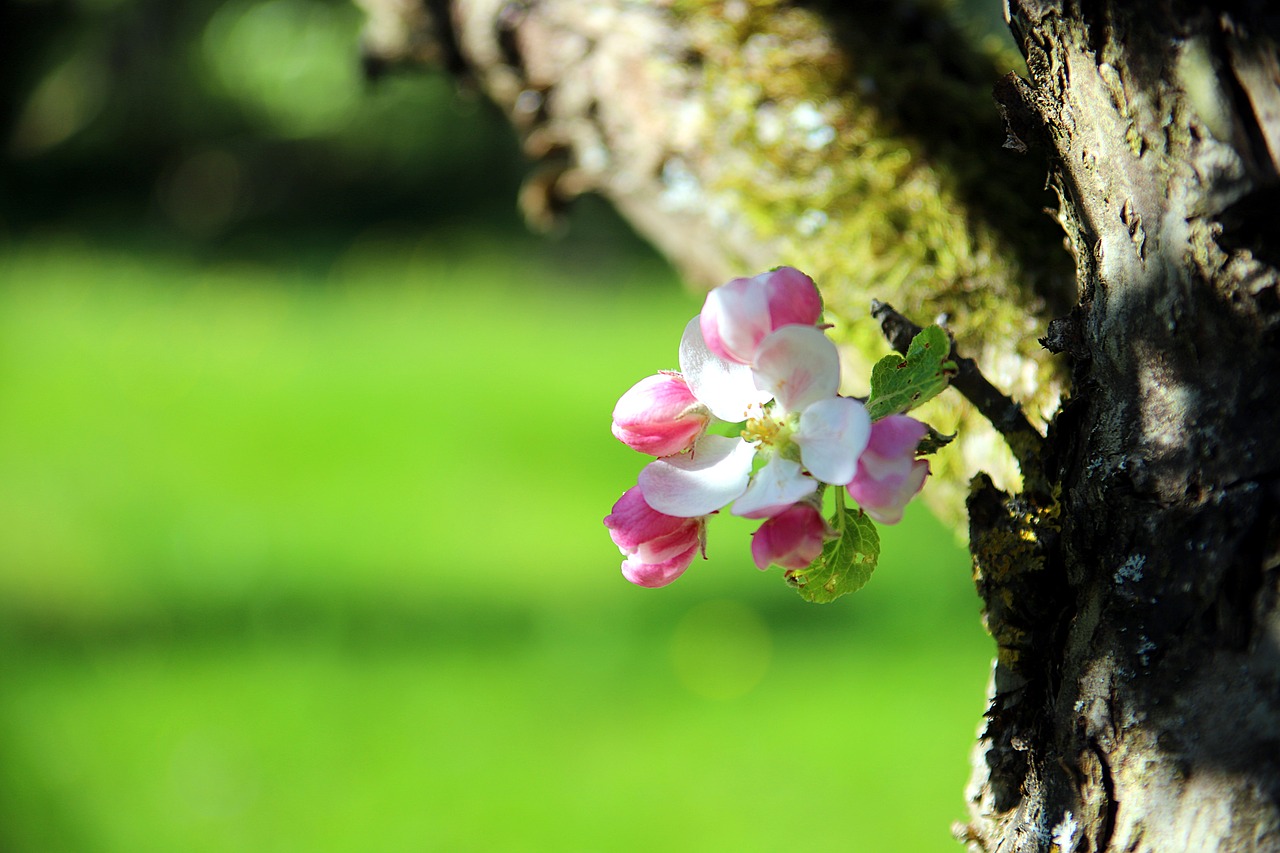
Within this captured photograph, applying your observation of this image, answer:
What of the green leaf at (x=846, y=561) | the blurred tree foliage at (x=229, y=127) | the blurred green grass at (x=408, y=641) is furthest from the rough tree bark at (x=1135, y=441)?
the blurred tree foliage at (x=229, y=127)

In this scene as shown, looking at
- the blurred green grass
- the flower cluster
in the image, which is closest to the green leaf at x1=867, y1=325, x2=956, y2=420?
the flower cluster

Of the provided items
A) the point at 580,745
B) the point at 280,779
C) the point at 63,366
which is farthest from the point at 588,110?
the point at 63,366

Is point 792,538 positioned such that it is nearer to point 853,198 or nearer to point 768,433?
point 768,433

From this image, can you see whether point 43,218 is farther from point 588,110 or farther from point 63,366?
point 588,110

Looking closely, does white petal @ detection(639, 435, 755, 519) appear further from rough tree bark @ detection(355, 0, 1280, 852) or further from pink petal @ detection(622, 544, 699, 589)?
rough tree bark @ detection(355, 0, 1280, 852)

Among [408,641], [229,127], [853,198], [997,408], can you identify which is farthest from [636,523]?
[229,127]

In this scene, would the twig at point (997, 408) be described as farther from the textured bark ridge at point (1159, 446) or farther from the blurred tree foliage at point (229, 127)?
the blurred tree foliage at point (229, 127)
